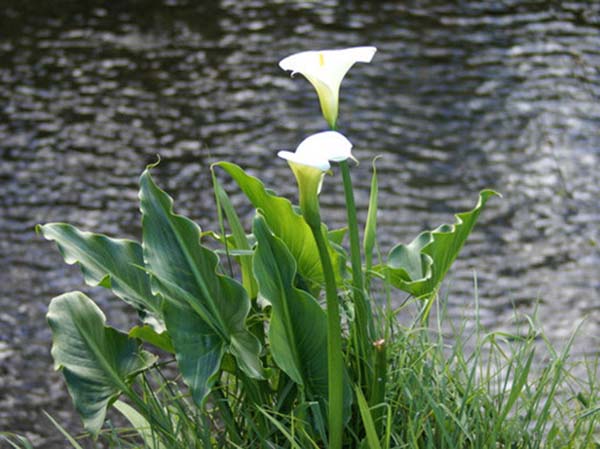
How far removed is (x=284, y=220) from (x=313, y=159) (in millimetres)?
417

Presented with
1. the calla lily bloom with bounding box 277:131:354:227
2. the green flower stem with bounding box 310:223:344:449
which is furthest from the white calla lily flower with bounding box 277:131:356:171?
the green flower stem with bounding box 310:223:344:449

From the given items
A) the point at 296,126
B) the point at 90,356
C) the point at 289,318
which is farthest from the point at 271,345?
the point at 296,126

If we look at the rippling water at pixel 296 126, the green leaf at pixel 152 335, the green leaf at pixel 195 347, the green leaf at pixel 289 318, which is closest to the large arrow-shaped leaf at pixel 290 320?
the green leaf at pixel 289 318

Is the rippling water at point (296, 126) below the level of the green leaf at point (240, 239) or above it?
below

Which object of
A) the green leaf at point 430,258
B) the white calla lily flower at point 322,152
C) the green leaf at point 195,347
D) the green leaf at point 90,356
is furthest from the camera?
the green leaf at point 430,258

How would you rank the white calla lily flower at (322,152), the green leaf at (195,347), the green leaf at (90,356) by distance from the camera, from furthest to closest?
the green leaf at (90,356)
the green leaf at (195,347)
the white calla lily flower at (322,152)

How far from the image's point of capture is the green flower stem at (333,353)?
1.54m

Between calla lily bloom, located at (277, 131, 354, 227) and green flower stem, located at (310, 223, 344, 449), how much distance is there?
46mm

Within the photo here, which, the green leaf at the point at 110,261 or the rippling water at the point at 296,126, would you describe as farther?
the rippling water at the point at 296,126

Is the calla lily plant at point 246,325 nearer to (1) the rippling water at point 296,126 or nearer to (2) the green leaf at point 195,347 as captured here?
(2) the green leaf at point 195,347

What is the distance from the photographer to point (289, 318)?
5.60ft

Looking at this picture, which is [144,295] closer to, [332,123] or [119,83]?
[332,123]

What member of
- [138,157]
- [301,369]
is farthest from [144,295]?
[138,157]

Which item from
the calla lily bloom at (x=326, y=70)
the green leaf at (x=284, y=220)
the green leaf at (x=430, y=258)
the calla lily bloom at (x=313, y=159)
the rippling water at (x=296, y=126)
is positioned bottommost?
the rippling water at (x=296, y=126)
